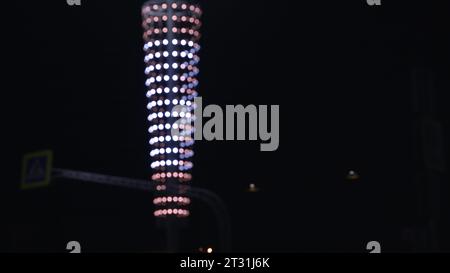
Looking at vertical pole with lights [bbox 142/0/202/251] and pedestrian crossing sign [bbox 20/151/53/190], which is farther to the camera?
vertical pole with lights [bbox 142/0/202/251]

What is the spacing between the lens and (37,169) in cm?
2739

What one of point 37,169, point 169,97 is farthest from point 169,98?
point 37,169

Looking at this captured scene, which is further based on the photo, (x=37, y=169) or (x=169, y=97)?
(x=169, y=97)

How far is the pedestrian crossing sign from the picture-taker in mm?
27047

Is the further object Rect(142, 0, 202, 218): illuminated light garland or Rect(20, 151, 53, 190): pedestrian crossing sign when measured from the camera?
Rect(142, 0, 202, 218): illuminated light garland

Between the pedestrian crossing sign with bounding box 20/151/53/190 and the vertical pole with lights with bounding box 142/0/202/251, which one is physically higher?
the vertical pole with lights with bounding box 142/0/202/251

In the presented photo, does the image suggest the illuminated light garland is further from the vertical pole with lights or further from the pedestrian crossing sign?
the pedestrian crossing sign

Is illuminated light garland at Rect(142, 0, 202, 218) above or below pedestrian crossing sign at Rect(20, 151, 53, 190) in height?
above

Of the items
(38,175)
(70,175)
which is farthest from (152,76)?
(38,175)

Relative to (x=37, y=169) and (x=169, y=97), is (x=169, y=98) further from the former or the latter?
(x=37, y=169)

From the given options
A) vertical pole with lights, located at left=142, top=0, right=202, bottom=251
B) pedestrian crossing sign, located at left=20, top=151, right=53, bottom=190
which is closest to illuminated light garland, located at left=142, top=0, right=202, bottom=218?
vertical pole with lights, located at left=142, top=0, right=202, bottom=251

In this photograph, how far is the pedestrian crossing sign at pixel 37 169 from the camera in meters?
27.0
